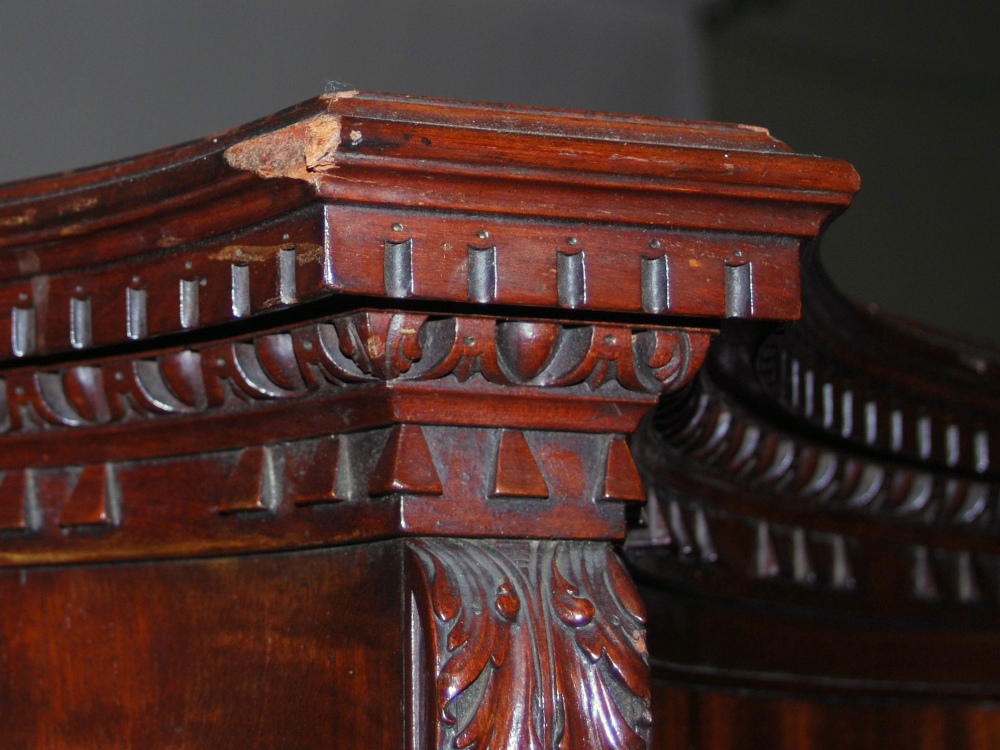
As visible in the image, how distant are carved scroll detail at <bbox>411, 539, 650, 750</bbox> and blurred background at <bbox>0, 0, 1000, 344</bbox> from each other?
3132 millimetres

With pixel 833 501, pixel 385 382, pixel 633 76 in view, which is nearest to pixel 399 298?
pixel 385 382

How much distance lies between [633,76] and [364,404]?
409 cm

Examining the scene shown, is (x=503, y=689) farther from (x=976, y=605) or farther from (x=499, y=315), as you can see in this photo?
(x=976, y=605)

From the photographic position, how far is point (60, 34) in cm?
343

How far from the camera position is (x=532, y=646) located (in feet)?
1.32

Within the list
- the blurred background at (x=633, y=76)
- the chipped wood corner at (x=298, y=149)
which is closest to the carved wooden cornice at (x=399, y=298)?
the chipped wood corner at (x=298, y=149)

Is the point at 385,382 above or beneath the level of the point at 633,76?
beneath

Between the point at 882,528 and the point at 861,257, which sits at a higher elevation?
the point at 861,257

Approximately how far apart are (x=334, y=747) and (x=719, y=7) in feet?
14.5

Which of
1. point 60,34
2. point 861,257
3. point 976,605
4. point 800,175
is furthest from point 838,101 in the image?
point 800,175

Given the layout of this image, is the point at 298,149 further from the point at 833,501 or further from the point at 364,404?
the point at 833,501

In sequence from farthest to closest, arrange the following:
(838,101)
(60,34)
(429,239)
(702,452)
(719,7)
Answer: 1. (838,101)
2. (719,7)
3. (60,34)
4. (702,452)
5. (429,239)

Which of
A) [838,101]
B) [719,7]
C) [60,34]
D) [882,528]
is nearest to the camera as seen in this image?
[882,528]

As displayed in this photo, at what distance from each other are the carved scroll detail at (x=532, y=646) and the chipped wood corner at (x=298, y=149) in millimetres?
118
